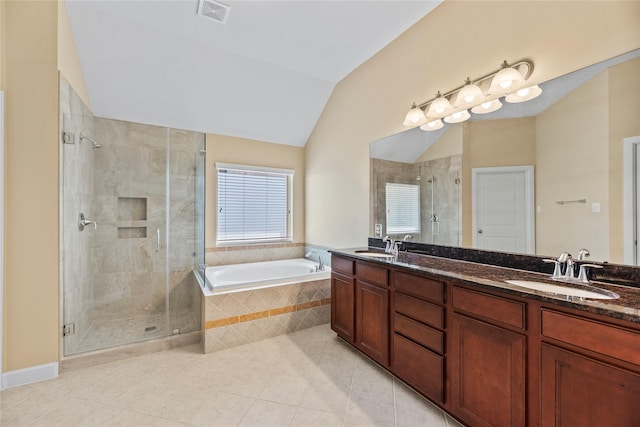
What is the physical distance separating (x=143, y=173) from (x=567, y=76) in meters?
3.77

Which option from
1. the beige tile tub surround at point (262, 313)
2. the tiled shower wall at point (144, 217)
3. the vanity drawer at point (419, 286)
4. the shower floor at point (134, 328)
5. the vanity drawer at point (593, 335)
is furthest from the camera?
the tiled shower wall at point (144, 217)

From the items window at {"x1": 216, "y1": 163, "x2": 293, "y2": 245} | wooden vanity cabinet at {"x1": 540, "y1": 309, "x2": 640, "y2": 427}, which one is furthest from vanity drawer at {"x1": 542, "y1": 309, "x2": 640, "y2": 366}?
window at {"x1": 216, "y1": 163, "x2": 293, "y2": 245}

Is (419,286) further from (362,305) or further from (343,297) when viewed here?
(343,297)

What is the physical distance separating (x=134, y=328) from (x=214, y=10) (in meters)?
2.98

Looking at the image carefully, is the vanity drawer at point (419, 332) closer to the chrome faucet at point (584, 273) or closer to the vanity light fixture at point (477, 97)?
the chrome faucet at point (584, 273)

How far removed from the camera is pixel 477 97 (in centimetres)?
192

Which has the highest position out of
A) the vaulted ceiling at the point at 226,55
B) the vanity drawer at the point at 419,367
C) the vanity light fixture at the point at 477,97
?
the vaulted ceiling at the point at 226,55

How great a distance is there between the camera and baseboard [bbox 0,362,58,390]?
1.91 m

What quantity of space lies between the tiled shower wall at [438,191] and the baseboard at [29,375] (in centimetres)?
308

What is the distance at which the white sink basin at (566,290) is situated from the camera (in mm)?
1161

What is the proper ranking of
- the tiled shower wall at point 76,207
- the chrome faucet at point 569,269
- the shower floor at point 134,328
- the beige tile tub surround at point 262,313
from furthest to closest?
the beige tile tub surround at point 262,313, the shower floor at point 134,328, the tiled shower wall at point 76,207, the chrome faucet at point 569,269

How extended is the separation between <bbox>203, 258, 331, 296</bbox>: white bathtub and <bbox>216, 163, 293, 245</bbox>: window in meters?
0.42

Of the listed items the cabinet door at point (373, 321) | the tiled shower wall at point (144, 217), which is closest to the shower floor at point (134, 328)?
the tiled shower wall at point (144, 217)

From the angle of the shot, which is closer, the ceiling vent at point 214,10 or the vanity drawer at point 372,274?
the vanity drawer at point 372,274
